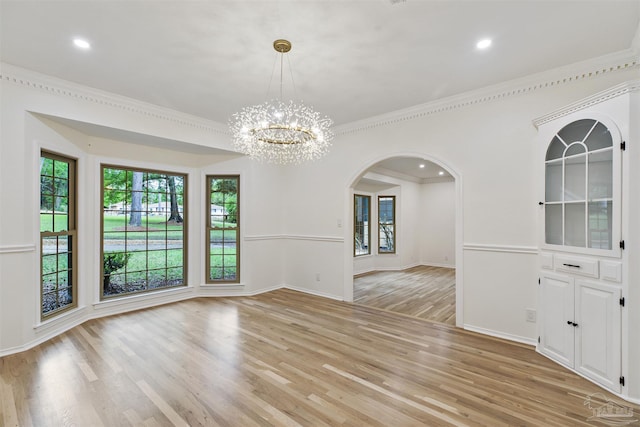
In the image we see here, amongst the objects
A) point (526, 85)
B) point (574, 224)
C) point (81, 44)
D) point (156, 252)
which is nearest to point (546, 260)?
point (574, 224)

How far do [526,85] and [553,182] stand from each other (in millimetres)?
1217

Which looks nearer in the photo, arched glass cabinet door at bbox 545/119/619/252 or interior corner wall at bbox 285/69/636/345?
arched glass cabinet door at bbox 545/119/619/252

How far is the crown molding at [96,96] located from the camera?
10.3 feet

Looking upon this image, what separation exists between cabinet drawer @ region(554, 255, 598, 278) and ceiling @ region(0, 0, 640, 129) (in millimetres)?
2048

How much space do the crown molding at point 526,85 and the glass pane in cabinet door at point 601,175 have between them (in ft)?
3.52

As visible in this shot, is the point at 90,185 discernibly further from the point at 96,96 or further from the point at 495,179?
the point at 495,179

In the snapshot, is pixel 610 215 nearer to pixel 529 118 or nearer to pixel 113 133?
pixel 529 118

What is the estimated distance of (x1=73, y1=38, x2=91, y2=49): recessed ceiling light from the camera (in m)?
2.71

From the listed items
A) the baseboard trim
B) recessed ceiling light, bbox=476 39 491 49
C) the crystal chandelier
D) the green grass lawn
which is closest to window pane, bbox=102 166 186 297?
the green grass lawn

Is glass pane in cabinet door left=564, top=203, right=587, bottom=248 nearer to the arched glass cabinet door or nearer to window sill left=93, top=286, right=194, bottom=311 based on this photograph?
the arched glass cabinet door

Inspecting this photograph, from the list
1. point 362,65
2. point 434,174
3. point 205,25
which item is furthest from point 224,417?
point 434,174

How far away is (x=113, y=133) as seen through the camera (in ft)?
13.4

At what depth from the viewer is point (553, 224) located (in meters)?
3.05

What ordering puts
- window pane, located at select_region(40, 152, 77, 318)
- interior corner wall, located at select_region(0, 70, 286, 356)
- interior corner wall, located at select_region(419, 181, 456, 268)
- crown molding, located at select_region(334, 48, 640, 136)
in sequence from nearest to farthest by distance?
crown molding, located at select_region(334, 48, 640, 136)
interior corner wall, located at select_region(0, 70, 286, 356)
window pane, located at select_region(40, 152, 77, 318)
interior corner wall, located at select_region(419, 181, 456, 268)
